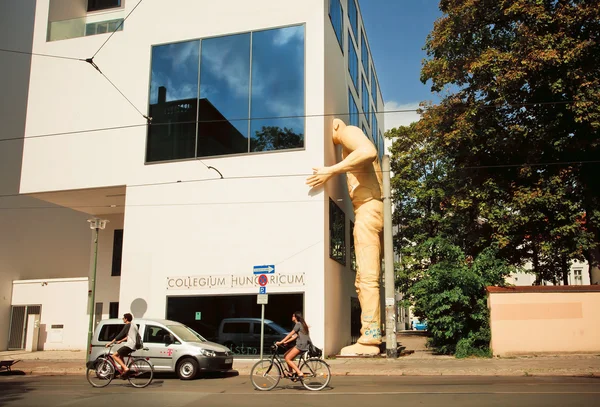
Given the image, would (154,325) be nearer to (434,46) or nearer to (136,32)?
(136,32)

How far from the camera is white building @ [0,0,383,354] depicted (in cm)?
2061

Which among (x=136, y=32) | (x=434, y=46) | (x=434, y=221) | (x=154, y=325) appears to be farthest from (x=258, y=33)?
(x=434, y=221)

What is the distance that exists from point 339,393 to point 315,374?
80 centimetres

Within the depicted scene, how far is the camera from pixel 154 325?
51.8 feet

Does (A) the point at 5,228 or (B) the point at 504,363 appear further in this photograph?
(A) the point at 5,228

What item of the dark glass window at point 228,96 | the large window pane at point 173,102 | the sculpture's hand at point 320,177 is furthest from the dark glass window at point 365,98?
the sculpture's hand at point 320,177

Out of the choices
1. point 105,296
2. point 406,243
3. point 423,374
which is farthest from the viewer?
point 406,243

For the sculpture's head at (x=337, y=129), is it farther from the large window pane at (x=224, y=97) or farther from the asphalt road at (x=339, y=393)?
the asphalt road at (x=339, y=393)

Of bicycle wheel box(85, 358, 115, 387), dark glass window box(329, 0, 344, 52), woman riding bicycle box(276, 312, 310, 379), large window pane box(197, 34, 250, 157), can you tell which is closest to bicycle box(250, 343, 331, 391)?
woman riding bicycle box(276, 312, 310, 379)

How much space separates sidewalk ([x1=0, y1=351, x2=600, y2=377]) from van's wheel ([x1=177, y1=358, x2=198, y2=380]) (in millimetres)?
2325

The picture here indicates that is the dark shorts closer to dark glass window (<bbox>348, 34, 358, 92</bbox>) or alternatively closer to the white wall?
the white wall

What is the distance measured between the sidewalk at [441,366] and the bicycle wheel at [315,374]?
401cm

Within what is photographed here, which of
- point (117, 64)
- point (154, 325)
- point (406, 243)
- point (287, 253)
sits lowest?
point (154, 325)

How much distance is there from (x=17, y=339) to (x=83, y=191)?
11.1 metres
